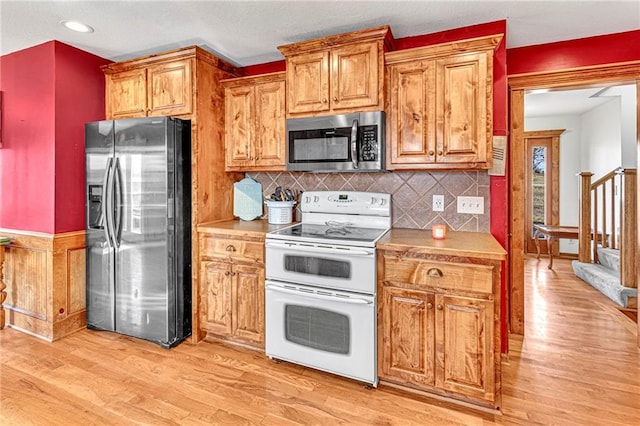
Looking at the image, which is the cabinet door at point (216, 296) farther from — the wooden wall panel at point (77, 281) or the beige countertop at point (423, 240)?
the wooden wall panel at point (77, 281)

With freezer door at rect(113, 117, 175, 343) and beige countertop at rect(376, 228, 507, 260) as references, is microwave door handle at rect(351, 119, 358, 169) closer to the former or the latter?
beige countertop at rect(376, 228, 507, 260)

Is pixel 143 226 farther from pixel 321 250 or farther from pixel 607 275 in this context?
pixel 607 275

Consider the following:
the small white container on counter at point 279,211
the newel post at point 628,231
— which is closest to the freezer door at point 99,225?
the small white container on counter at point 279,211

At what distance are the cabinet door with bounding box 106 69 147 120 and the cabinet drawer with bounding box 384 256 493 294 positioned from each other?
2431 millimetres

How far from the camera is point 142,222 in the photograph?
2.65 meters

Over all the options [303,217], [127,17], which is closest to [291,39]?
[127,17]

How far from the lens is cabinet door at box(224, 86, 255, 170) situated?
2.90 meters

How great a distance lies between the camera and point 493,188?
2424 mm

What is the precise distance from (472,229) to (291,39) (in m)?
2.02

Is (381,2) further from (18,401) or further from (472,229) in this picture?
(18,401)

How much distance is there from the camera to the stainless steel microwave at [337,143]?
2.37 metres

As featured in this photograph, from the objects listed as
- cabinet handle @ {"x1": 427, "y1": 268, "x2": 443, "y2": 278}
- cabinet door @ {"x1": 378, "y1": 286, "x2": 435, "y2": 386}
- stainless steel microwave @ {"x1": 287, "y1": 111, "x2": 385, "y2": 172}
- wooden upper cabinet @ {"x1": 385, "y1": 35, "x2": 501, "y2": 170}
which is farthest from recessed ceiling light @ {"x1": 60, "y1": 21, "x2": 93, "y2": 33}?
cabinet handle @ {"x1": 427, "y1": 268, "x2": 443, "y2": 278}

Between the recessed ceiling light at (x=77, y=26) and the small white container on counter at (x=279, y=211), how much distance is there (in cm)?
184

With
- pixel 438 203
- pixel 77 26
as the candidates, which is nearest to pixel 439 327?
pixel 438 203
